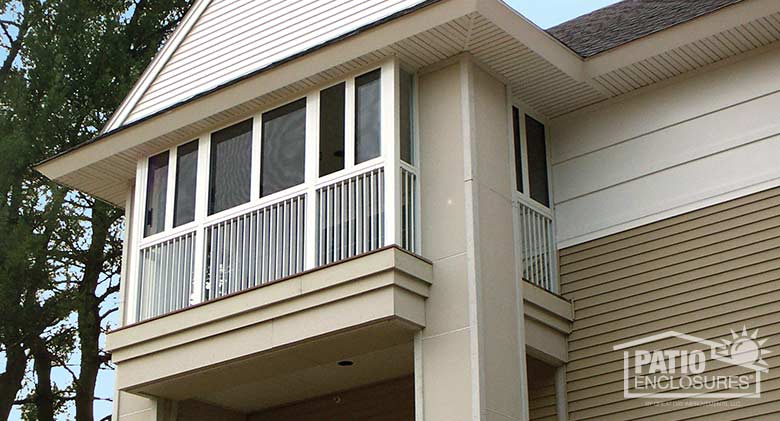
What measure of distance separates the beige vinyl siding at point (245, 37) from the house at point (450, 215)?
0.05 meters

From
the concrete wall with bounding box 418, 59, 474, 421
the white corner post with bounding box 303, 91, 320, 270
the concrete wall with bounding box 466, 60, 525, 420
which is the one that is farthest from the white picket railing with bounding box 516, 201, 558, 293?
the white corner post with bounding box 303, 91, 320, 270

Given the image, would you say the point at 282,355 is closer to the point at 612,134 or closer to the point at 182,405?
the point at 182,405

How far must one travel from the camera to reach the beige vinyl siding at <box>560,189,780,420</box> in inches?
476

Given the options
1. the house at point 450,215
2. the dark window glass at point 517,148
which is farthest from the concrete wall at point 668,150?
the dark window glass at point 517,148

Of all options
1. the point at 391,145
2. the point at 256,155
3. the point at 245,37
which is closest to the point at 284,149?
the point at 256,155

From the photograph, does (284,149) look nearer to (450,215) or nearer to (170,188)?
(170,188)

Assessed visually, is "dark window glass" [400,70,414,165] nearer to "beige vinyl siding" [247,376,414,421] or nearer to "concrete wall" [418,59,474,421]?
"concrete wall" [418,59,474,421]

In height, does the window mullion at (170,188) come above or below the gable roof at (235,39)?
below

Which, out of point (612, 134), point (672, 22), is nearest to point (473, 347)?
point (612, 134)

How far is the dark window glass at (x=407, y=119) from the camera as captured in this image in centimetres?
1298

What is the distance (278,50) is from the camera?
14.3m

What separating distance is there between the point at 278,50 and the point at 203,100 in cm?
110

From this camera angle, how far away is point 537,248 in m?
13.6

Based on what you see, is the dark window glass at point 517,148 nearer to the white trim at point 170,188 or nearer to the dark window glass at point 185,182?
the dark window glass at point 185,182
